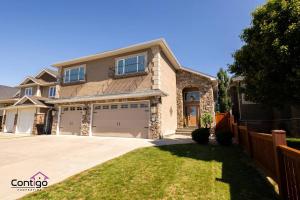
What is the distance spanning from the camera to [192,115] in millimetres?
17281

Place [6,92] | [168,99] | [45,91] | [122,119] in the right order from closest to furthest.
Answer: [122,119] → [168,99] → [45,91] → [6,92]

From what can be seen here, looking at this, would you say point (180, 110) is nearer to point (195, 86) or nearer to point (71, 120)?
point (195, 86)

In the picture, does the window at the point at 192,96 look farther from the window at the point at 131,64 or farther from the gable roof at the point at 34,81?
the gable roof at the point at 34,81

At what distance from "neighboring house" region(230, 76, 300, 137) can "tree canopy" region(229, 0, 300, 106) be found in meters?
5.85

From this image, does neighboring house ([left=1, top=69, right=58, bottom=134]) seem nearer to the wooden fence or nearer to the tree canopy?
the tree canopy

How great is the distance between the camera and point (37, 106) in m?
18.4

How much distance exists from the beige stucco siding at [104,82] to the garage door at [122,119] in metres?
1.40

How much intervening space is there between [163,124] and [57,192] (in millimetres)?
9525

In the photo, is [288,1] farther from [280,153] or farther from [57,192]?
[57,192]

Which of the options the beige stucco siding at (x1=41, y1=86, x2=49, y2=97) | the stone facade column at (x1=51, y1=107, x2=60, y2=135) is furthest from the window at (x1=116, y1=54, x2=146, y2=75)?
the beige stucco siding at (x1=41, y1=86, x2=49, y2=97)

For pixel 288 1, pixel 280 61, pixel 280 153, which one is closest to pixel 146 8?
pixel 288 1

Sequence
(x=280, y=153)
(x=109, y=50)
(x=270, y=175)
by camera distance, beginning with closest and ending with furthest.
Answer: (x=280, y=153) < (x=270, y=175) < (x=109, y=50)

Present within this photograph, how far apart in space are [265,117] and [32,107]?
82.8 ft

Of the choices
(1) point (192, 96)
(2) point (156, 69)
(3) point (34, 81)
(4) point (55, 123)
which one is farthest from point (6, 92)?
(1) point (192, 96)
